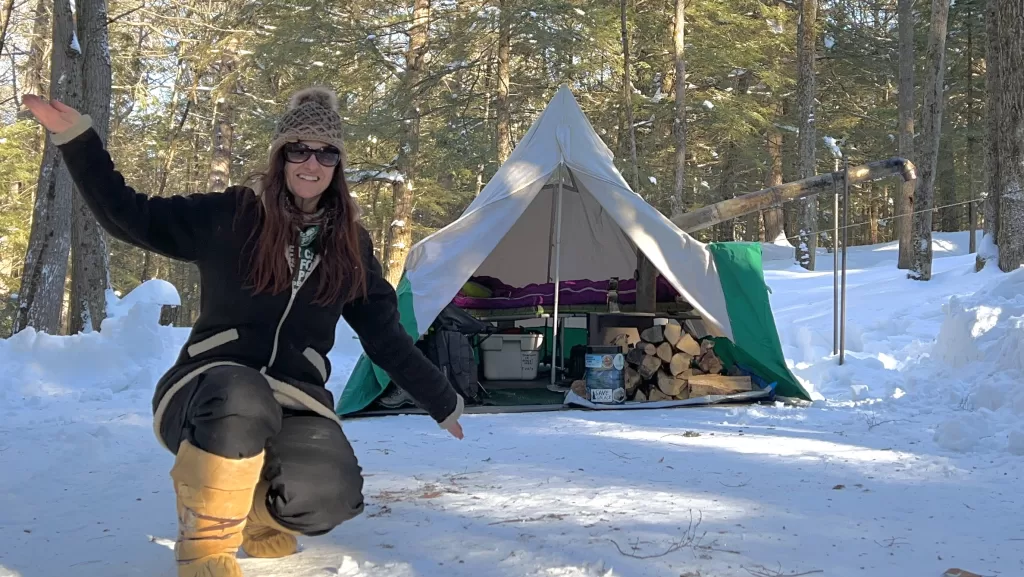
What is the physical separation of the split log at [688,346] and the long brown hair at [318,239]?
406 centimetres

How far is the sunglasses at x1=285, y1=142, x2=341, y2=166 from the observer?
2.09 meters

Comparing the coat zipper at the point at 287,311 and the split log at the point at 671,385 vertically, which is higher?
the coat zipper at the point at 287,311

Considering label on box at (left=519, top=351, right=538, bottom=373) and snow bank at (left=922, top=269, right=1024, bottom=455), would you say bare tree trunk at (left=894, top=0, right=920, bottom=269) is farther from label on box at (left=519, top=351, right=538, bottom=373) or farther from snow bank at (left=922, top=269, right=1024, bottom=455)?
label on box at (left=519, top=351, right=538, bottom=373)

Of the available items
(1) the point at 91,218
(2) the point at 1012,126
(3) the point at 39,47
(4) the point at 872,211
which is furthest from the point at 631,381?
(4) the point at 872,211

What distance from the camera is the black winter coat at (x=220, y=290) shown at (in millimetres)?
1870

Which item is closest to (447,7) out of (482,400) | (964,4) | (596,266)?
(596,266)

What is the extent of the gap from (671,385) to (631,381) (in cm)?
29

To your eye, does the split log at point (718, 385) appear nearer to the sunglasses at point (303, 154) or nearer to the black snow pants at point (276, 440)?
the black snow pants at point (276, 440)

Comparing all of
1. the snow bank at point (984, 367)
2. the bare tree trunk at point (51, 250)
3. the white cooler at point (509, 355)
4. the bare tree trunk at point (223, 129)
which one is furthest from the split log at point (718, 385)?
the bare tree trunk at point (223, 129)

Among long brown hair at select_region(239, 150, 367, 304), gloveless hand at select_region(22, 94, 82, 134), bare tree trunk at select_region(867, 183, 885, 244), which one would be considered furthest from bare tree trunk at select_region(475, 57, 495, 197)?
bare tree trunk at select_region(867, 183, 885, 244)

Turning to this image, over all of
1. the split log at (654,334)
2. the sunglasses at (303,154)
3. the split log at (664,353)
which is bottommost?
the split log at (664,353)

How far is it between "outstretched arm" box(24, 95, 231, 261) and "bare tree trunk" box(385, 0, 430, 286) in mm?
10756

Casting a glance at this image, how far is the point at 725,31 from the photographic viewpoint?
16062 millimetres

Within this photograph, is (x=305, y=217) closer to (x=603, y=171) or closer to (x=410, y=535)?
(x=410, y=535)
